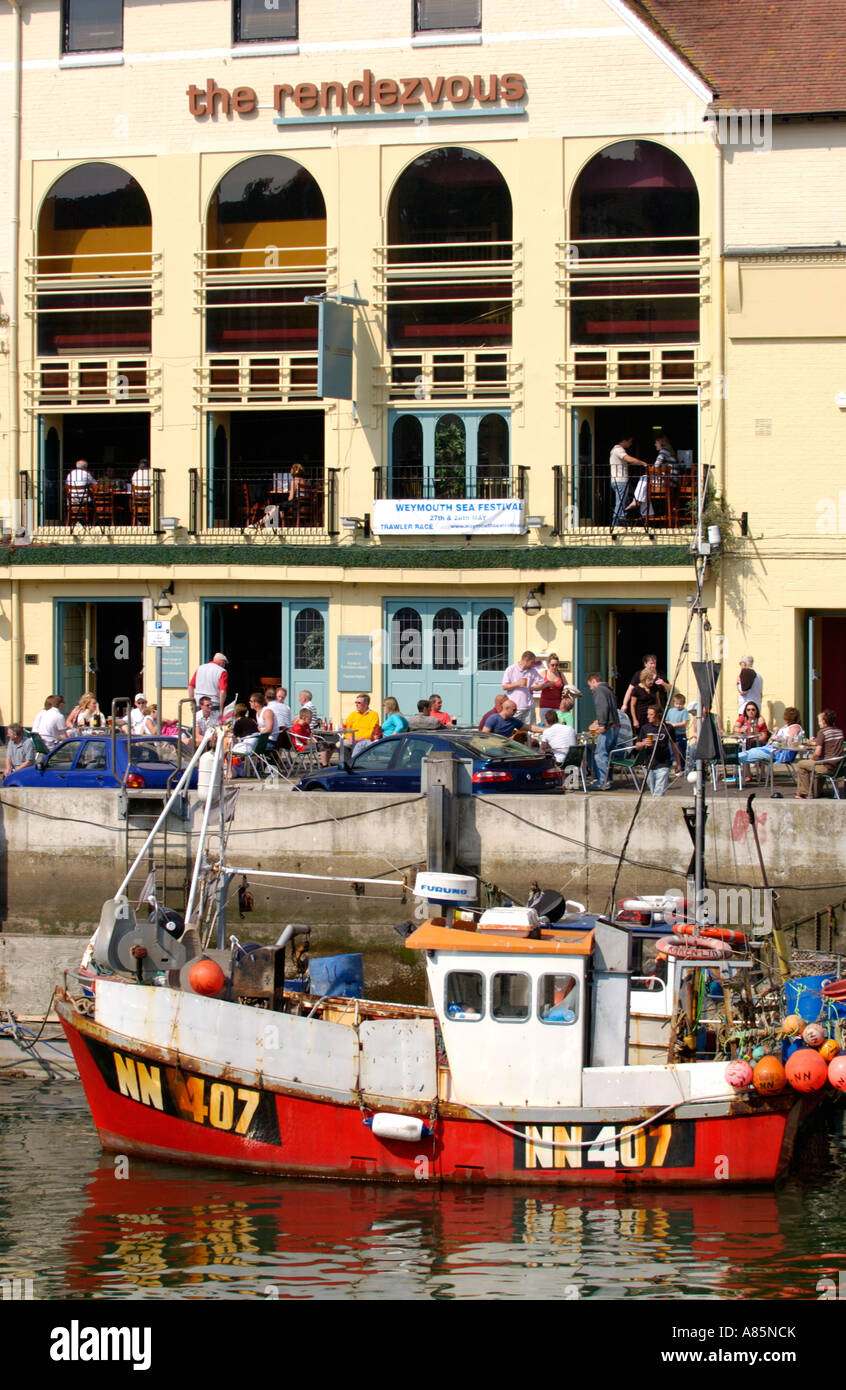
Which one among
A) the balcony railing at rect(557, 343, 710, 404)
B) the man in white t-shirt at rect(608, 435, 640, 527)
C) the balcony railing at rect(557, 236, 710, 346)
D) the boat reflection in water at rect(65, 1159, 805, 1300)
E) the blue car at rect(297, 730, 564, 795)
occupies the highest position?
the balcony railing at rect(557, 236, 710, 346)

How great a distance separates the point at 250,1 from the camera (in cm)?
3155

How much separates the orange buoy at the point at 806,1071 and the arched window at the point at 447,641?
52.8 feet

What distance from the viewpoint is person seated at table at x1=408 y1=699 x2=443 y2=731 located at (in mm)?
26734

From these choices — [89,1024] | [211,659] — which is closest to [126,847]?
[89,1024]

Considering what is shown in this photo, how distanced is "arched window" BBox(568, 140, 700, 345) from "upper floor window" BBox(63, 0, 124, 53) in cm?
939

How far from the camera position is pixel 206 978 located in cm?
1719

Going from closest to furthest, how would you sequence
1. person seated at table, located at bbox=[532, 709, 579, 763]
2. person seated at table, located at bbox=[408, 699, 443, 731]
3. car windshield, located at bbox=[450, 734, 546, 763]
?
car windshield, located at bbox=[450, 734, 546, 763]
person seated at table, located at bbox=[532, 709, 579, 763]
person seated at table, located at bbox=[408, 699, 443, 731]

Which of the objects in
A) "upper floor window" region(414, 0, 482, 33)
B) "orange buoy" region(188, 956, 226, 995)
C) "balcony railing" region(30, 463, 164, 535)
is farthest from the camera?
"balcony railing" region(30, 463, 164, 535)

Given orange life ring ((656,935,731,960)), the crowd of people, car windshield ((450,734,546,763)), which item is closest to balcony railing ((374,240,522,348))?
the crowd of people

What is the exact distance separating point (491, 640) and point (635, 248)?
295 inches

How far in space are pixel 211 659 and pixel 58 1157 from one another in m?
15.4

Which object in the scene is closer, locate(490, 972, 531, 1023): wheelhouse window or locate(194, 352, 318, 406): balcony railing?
locate(490, 972, 531, 1023): wheelhouse window

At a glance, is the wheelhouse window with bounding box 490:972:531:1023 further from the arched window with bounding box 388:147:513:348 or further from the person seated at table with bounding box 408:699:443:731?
the arched window with bounding box 388:147:513:348

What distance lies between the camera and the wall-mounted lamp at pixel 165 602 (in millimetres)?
31781
